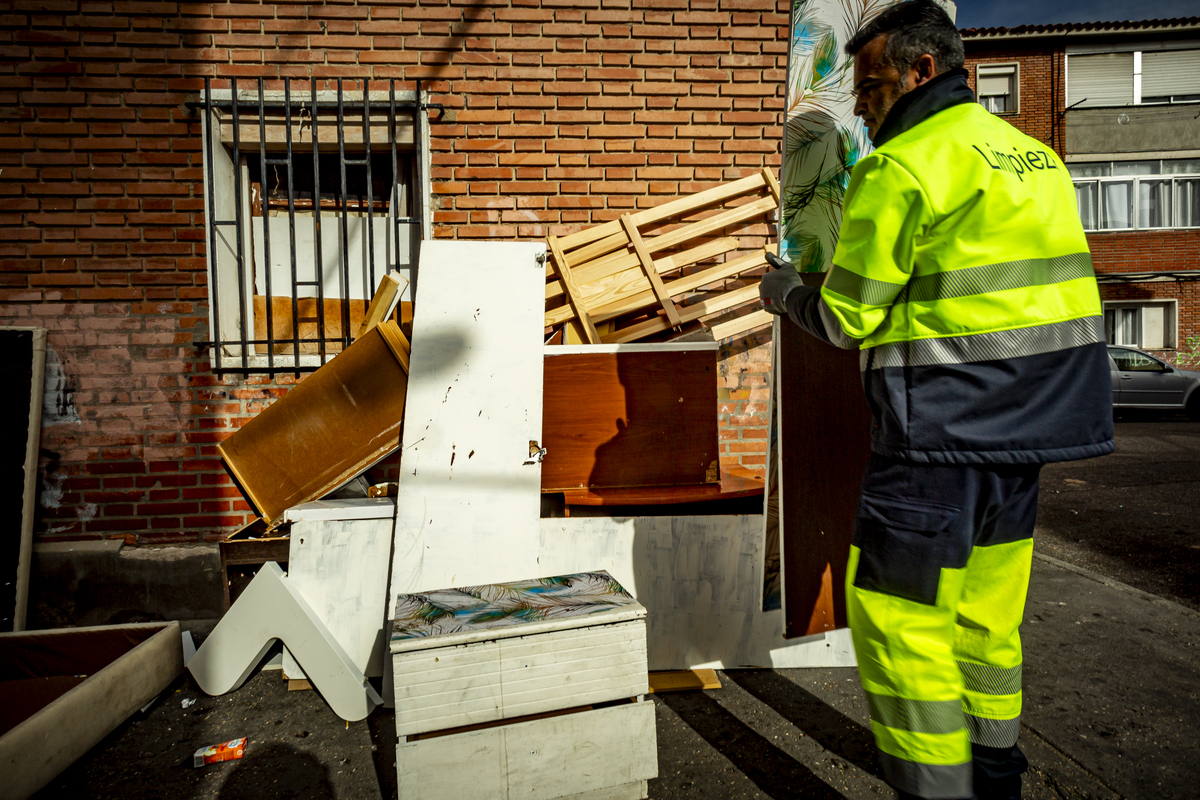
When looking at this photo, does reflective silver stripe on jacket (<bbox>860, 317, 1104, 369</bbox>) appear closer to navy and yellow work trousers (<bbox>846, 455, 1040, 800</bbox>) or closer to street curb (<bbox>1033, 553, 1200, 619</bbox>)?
navy and yellow work trousers (<bbox>846, 455, 1040, 800</bbox>)

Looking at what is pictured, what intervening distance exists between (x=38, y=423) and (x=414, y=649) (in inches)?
120

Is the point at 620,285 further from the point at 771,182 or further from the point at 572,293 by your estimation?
the point at 771,182

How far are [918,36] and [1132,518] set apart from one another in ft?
16.8

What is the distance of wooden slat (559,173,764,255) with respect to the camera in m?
3.31

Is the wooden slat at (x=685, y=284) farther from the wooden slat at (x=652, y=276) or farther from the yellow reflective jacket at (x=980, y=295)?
the yellow reflective jacket at (x=980, y=295)

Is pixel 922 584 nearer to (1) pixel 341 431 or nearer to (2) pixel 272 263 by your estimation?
(1) pixel 341 431

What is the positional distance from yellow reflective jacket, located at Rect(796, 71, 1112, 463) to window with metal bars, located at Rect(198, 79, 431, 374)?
2839 millimetres

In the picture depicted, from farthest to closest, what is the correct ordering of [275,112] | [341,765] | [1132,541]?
[1132,541]
[275,112]
[341,765]

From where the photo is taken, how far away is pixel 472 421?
2588 mm

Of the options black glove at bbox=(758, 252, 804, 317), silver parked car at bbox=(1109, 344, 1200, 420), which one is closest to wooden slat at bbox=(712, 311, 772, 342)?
black glove at bbox=(758, 252, 804, 317)

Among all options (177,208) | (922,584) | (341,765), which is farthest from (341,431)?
(922,584)

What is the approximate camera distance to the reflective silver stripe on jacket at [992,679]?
1.44 m

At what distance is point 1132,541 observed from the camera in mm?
4395

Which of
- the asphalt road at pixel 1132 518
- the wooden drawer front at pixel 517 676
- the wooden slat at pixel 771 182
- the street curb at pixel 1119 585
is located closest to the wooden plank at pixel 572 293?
the wooden slat at pixel 771 182
